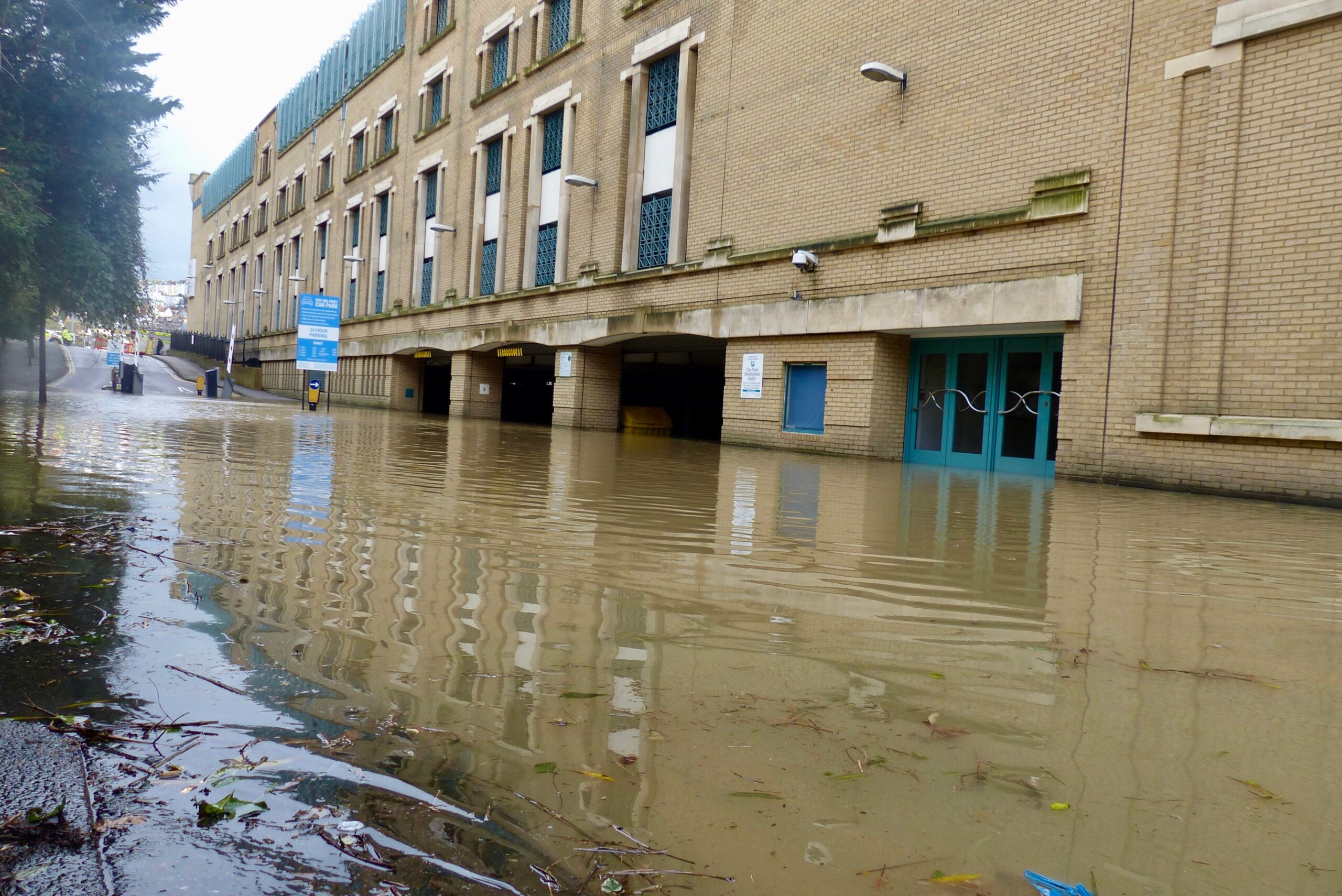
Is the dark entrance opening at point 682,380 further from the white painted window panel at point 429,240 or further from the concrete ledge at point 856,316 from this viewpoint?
the white painted window panel at point 429,240

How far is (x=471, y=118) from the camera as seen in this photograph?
29.0m

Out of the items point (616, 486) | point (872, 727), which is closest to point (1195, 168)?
point (616, 486)

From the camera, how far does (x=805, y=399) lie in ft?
53.3

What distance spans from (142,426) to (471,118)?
19.0 m

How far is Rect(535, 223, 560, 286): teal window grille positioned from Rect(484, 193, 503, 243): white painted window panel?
2.81m

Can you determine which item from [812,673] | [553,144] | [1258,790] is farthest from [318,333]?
[1258,790]

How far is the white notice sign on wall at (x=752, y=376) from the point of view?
1708 centimetres

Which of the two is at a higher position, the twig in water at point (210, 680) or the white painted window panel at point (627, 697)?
the white painted window panel at point (627, 697)

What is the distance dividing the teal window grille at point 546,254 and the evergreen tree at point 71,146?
12241 millimetres

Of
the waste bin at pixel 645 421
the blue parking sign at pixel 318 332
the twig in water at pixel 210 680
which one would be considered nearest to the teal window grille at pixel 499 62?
the blue parking sign at pixel 318 332

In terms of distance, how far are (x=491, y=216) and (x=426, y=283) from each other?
5.40 metres

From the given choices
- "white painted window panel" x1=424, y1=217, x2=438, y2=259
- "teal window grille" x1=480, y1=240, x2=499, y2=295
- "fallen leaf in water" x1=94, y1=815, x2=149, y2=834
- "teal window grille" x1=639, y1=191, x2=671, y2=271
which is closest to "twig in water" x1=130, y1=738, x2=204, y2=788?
"fallen leaf in water" x1=94, y1=815, x2=149, y2=834

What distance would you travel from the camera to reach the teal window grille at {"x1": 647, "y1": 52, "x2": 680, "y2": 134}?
20219mm

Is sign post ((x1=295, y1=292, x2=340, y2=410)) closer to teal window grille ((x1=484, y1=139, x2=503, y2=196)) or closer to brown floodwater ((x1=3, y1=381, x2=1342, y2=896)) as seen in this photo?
teal window grille ((x1=484, y1=139, x2=503, y2=196))
